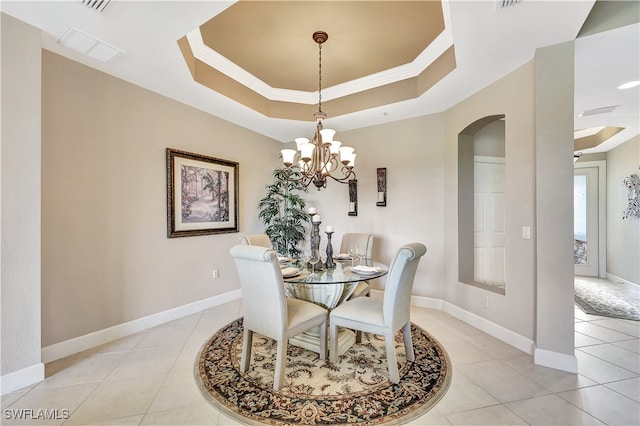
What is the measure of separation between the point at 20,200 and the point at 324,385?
8.60 feet

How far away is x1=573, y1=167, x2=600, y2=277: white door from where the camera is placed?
17.9ft

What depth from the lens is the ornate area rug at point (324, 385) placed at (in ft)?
5.57

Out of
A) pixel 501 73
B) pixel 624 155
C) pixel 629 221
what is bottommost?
pixel 629 221

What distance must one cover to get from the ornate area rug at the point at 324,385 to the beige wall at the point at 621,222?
188 inches

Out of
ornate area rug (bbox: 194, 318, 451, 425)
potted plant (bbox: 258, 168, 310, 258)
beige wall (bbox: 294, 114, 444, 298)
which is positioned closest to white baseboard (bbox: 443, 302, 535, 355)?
beige wall (bbox: 294, 114, 444, 298)

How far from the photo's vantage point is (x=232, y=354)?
7.97 ft

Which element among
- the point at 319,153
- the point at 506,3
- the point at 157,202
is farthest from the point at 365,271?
the point at 157,202

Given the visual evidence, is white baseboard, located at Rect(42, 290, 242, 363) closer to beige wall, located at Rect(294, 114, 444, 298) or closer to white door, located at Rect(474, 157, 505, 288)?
beige wall, located at Rect(294, 114, 444, 298)

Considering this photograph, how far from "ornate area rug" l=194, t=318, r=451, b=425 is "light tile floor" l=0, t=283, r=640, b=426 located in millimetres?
96

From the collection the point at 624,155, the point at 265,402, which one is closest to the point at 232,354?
the point at 265,402

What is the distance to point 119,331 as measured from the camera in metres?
2.76

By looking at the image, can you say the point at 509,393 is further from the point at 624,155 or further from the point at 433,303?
the point at 624,155

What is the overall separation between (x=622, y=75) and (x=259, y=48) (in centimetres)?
376

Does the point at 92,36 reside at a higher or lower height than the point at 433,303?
higher
